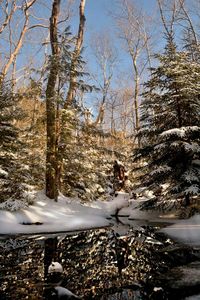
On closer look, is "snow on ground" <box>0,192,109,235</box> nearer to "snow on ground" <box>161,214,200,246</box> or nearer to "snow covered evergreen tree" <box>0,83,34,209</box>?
"snow covered evergreen tree" <box>0,83,34,209</box>

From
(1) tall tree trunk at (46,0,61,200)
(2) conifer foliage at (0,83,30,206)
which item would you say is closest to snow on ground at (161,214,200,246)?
(1) tall tree trunk at (46,0,61,200)

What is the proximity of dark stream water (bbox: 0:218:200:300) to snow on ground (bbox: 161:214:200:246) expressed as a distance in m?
0.48

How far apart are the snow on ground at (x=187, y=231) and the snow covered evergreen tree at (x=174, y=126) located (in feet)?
3.57

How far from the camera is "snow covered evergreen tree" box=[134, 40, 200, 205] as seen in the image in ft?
38.8

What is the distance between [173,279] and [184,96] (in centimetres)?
892

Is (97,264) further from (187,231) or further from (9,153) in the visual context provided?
(9,153)

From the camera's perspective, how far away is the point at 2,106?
11266 millimetres

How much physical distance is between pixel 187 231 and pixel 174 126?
5111 mm

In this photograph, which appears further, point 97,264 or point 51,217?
point 51,217

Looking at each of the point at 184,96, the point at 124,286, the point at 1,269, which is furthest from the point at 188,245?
the point at 184,96

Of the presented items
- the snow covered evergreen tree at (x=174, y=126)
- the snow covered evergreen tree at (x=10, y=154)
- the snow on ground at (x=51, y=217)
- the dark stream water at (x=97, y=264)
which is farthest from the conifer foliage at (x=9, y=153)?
the snow covered evergreen tree at (x=174, y=126)

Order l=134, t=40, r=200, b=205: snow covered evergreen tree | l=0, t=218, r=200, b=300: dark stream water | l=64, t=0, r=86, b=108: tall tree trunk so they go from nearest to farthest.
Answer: l=0, t=218, r=200, b=300: dark stream water < l=134, t=40, r=200, b=205: snow covered evergreen tree < l=64, t=0, r=86, b=108: tall tree trunk

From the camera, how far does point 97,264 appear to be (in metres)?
6.36

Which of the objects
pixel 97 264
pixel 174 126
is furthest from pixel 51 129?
pixel 97 264
